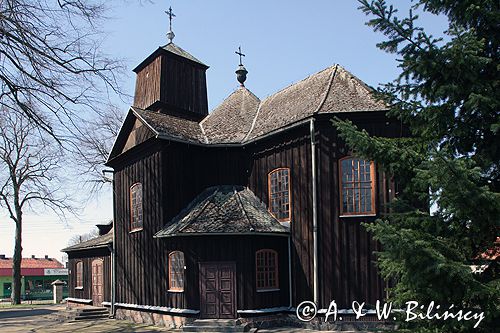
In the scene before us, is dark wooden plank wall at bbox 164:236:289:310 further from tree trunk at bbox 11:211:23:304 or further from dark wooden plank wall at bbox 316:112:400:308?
tree trunk at bbox 11:211:23:304

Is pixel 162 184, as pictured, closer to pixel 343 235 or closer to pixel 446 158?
pixel 343 235

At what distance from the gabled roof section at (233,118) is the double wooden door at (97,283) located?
9.37m

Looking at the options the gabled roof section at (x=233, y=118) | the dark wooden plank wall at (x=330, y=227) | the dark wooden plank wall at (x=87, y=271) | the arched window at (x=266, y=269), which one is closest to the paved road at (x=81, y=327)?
the arched window at (x=266, y=269)

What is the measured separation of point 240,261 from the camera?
16453 mm

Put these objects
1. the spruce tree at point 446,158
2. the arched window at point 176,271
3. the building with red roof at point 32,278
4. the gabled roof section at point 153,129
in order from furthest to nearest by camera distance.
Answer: the building with red roof at point 32,278, the gabled roof section at point 153,129, the arched window at point 176,271, the spruce tree at point 446,158

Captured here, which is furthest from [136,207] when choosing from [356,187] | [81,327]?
[356,187]

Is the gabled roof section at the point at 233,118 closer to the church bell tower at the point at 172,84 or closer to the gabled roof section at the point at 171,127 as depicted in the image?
the gabled roof section at the point at 171,127

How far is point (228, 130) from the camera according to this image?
20.2 metres

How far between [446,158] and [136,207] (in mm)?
16903

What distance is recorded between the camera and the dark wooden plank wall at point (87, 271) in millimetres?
23625

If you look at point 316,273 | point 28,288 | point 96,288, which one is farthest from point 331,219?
point 28,288

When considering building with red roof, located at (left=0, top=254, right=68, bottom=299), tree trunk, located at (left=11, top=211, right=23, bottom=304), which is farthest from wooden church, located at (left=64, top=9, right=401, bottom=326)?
building with red roof, located at (left=0, top=254, right=68, bottom=299)

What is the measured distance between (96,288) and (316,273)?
13.9 meters

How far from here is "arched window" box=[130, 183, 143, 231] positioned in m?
20.6
